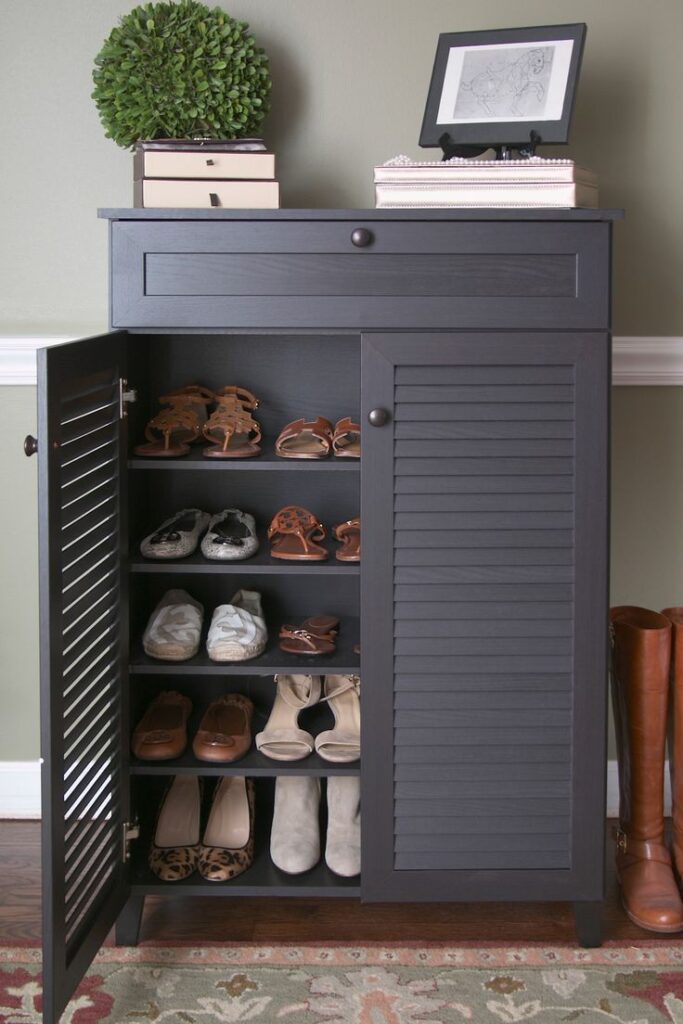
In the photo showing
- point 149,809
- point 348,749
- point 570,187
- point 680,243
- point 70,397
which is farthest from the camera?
point 680,243

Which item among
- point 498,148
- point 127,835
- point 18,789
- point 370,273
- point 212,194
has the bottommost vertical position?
point 18,789

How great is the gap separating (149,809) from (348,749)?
1.42 feet

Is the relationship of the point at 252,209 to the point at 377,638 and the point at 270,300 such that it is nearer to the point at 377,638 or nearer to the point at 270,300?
the point at 270,300

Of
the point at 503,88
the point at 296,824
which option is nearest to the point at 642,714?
the point at 296,824

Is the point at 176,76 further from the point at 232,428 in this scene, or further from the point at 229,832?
the point at 229,832

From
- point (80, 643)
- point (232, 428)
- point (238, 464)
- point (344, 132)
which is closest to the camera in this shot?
point (80, 643)

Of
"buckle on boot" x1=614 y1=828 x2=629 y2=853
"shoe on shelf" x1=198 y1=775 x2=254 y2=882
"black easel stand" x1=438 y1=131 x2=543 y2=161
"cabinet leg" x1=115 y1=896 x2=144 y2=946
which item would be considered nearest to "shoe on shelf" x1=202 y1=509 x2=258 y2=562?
"shoe on shelf" x1=198 y1=775 x2=254 y2=882

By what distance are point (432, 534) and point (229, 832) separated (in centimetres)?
66

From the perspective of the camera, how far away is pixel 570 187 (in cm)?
178

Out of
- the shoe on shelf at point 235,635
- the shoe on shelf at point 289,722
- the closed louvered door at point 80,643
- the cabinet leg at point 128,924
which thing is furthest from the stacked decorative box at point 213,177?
the cabinet leg at point 128,924

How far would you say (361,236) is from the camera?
1.77m

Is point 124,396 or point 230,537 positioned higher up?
point 124,396

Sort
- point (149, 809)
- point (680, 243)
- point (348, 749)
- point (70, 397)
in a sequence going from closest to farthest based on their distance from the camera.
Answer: point (70, 397)
point (348, 749)
point (149, 809)
point (680, 243)

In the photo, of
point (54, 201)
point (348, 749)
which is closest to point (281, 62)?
point (54, 201)
